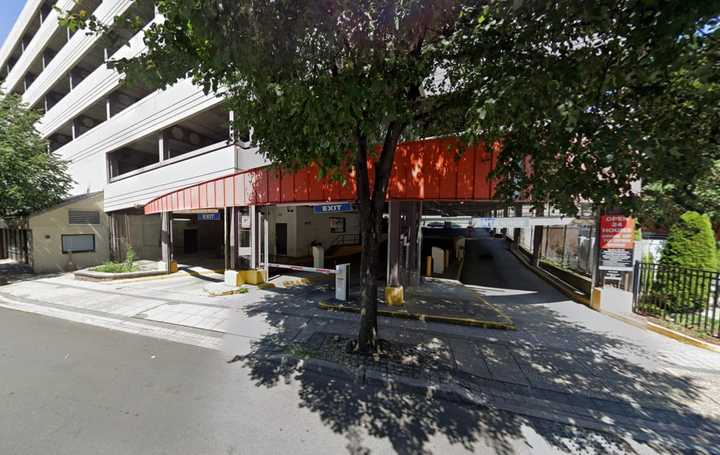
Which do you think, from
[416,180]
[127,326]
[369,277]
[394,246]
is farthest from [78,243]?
[416,180]

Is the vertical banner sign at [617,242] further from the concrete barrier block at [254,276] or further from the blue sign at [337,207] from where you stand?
the concrete barrier block at [254,276]

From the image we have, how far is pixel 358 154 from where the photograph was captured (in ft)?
14.4

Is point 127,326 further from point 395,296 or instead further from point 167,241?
point 167,241

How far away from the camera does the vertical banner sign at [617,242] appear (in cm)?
660

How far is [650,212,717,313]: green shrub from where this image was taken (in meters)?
5.96

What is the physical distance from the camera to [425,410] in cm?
337

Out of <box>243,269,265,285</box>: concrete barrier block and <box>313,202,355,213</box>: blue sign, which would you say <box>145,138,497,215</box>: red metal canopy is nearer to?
<box>313,202,355,213</box>: blue sign

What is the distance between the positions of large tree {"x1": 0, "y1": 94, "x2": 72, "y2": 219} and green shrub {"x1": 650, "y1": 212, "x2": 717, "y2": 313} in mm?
21933

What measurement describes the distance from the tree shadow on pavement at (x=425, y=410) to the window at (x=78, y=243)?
54.9 ft

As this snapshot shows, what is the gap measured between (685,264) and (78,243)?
25450 millimetres

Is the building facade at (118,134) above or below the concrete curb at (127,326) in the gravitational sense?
above

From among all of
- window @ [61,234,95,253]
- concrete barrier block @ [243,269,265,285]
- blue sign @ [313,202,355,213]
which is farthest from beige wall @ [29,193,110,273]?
blue sign @ [313,202,355,213]

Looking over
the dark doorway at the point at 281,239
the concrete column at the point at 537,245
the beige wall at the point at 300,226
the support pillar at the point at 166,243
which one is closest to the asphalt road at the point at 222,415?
the support pillar at the point at 166,243

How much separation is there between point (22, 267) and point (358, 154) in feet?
70.3
